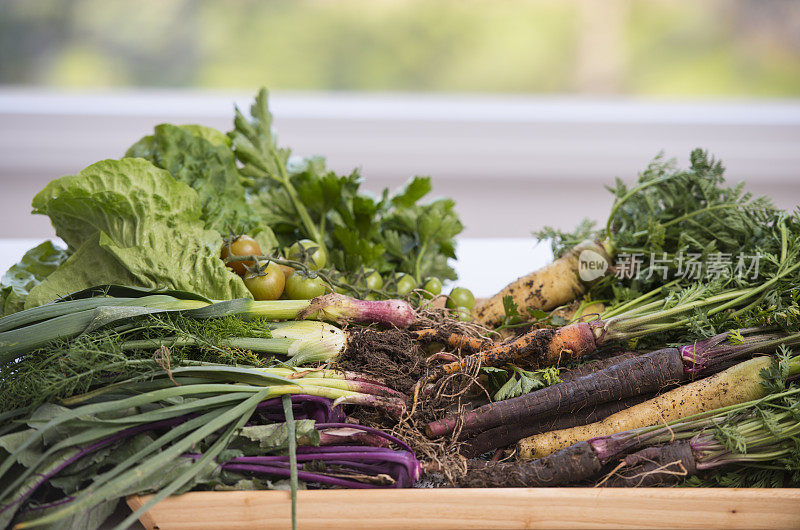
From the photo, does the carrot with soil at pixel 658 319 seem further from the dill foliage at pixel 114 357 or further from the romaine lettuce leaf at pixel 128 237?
the romaine lettuce leaf at pixel 128 237

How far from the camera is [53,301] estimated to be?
4.03 ft

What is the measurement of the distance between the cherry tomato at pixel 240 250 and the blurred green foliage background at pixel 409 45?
2.73 m

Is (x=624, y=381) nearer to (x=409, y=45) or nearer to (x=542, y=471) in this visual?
(x=542, y=471)

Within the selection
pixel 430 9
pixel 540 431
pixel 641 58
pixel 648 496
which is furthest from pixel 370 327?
pixel 641 58

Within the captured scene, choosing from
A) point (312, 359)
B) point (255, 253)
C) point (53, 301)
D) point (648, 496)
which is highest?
point (255, 253)

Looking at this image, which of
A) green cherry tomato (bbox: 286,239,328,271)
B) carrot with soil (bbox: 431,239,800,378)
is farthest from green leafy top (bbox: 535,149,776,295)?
green cherry tomato (bbox: 286,239,328,271)

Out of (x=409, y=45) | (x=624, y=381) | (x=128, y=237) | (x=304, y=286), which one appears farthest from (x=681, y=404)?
(x=409, y=45)

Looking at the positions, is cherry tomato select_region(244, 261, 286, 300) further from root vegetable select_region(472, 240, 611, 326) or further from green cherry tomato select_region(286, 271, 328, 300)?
root vegetable select_region(472, 240, 611, 326)

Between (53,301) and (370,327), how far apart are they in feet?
2.16

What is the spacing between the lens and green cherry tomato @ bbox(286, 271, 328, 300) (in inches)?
55.4

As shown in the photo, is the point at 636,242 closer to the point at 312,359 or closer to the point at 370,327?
the point at 370,327

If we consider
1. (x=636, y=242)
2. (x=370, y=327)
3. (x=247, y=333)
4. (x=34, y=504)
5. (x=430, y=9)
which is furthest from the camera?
(x=430, y=9)

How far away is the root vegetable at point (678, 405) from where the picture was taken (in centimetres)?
120

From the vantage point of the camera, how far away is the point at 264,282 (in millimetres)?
1372
